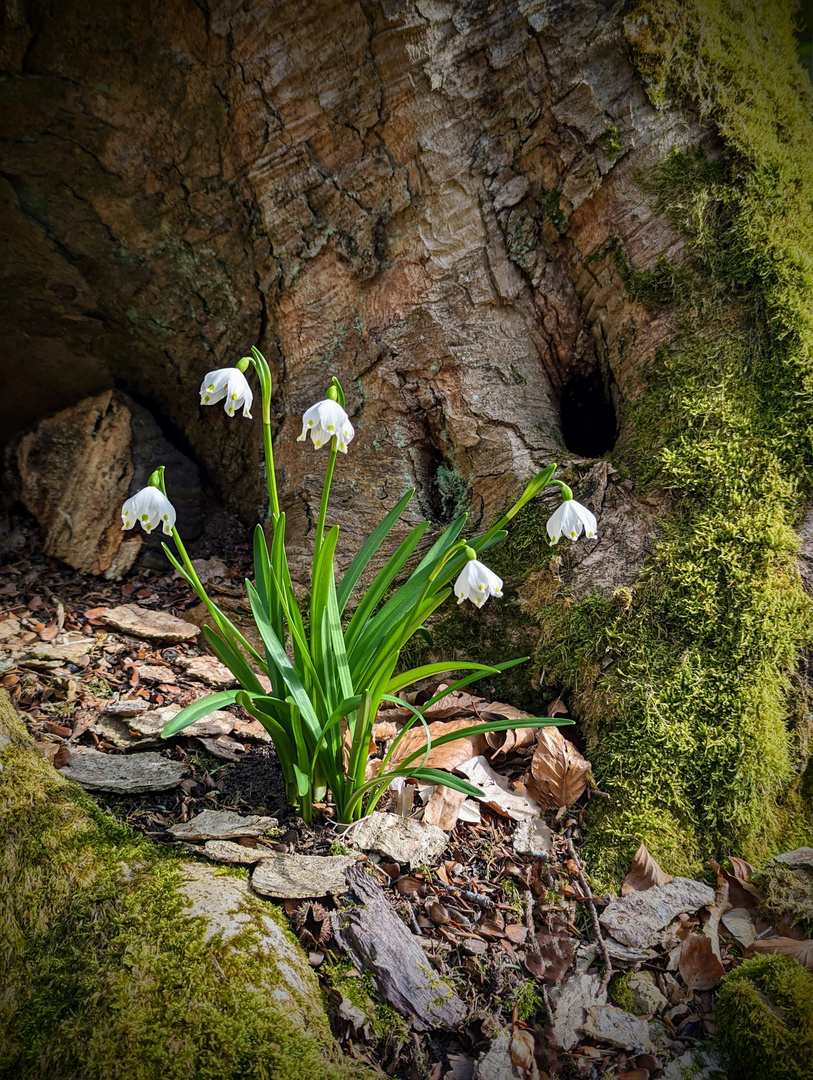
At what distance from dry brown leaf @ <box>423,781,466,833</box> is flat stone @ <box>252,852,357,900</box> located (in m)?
0.30

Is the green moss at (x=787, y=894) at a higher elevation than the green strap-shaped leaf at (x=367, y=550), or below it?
below

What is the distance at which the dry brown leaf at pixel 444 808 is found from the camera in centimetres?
182

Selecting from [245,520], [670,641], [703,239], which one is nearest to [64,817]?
[670,641]

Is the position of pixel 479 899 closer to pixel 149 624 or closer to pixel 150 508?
pixel 150 508

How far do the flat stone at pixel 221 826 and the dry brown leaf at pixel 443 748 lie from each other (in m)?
0.47

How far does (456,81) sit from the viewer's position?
2391 millimetres

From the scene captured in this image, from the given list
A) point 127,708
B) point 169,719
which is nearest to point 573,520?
point 169,719

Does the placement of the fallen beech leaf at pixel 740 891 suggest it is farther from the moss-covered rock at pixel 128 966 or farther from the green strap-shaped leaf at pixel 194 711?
the green strap-shaped leaf at pixel 194 711

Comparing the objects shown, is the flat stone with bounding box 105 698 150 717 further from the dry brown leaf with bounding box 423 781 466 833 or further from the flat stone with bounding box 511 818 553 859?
the flat stone with bounding box 511 818 553 859

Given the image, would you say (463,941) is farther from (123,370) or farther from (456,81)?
(123,370)

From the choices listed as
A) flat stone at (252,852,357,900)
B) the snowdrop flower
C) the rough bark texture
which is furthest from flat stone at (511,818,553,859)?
the snowdrop flower

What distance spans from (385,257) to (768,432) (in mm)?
1538

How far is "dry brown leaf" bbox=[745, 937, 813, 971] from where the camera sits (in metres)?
1.49

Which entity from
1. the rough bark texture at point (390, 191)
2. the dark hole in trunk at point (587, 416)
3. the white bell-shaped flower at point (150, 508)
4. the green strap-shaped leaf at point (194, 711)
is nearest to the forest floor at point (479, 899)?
the green strap-shaped leaf at point (194, 711)
